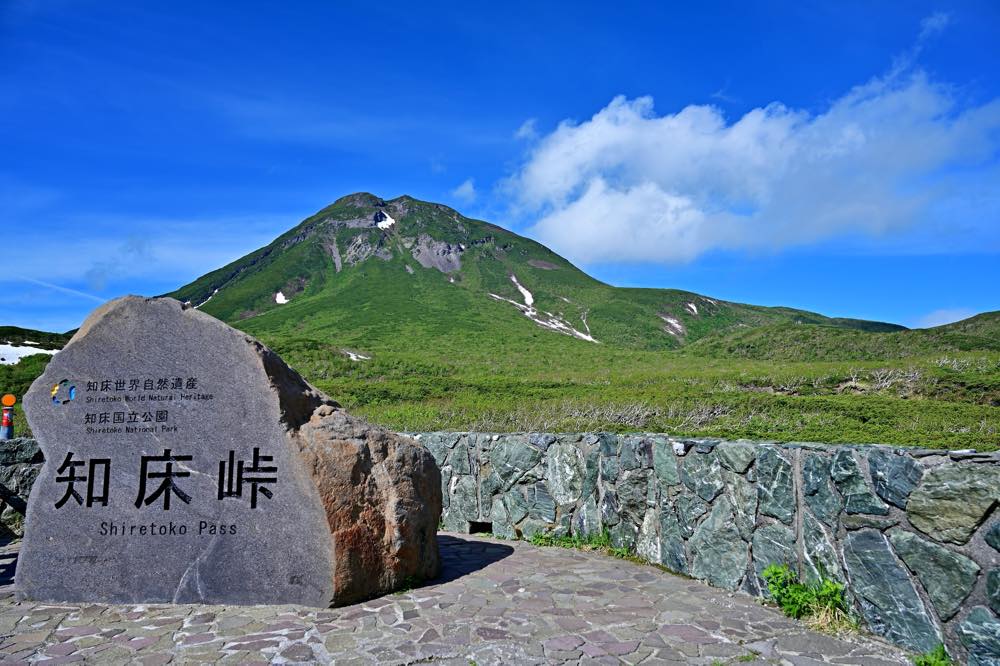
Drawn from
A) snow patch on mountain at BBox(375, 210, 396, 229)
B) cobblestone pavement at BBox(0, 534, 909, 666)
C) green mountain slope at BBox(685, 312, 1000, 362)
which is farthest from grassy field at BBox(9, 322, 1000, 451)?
snow patch on mountain at BBox(375, 210, 396, 229)

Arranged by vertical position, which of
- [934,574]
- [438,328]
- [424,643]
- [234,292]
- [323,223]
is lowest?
Result: [424,643]

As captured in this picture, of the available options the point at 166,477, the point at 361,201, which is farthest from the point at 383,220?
the point at 166,477

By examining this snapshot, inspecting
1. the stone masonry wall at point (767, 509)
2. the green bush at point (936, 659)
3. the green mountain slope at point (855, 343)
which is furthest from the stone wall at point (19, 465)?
the green mountain slope at point (855, 343)

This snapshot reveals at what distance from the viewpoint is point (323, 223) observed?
125m

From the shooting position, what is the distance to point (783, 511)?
5.59 meters

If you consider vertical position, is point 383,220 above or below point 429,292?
above

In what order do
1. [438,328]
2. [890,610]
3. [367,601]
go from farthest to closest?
[438,328] < [367,601] < [890,610]

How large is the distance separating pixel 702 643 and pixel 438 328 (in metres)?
68.6

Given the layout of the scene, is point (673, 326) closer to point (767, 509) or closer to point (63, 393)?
point (767, 509)

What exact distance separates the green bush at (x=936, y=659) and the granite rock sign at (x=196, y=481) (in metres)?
4.11

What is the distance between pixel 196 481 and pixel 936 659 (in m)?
5.91

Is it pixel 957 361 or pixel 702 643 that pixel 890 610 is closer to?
pixel 702 643

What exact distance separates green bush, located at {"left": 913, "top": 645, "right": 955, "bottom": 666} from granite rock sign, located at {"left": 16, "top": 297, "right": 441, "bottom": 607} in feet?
13.5

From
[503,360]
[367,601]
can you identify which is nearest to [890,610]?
[367,601]
